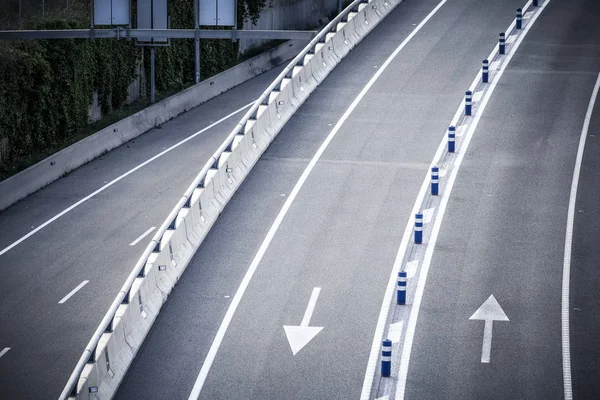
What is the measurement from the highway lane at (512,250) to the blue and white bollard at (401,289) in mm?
456

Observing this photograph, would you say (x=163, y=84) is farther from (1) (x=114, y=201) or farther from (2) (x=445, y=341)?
(2) (x=445, y=341)

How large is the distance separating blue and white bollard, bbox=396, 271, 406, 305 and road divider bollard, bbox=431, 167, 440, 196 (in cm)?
592

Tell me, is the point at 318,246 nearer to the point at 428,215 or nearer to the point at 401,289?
the point at 428,215

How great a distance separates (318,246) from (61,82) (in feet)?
64.3

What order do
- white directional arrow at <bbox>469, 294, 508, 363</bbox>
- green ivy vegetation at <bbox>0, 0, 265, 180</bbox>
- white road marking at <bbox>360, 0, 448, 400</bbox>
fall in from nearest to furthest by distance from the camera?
white road marking at <bbox>360, 0, 448, 400</bbox> → white directional arrow at <bbox>469, 294, 508, 363</bbox> → green ivy vegetation at <bbox>0, 0, 265, 180</bbox>

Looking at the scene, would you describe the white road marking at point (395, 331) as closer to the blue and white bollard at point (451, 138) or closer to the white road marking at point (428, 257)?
the white road marking at point (428, 257)

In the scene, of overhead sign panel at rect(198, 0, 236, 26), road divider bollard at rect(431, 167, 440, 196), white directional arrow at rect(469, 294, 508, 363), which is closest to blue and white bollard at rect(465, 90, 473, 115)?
road divider bollard at rect(431, 167, 440, 196)

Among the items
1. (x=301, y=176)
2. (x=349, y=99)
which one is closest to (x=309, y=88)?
(x=349, y=99)

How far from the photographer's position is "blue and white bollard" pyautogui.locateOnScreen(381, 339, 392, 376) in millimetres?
18391

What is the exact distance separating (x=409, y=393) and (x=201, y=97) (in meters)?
28.8

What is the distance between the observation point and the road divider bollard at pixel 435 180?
26594mm

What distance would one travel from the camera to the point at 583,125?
31766 mm

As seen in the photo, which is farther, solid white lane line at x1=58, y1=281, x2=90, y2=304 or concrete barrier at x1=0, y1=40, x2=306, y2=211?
concrete barrier at x1=0, y1=40, x2=306, y2=211

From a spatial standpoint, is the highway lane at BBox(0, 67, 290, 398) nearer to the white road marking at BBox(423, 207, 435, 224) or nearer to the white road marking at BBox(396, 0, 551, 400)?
the white road marking at BBox(396, 0, 551, 400)
